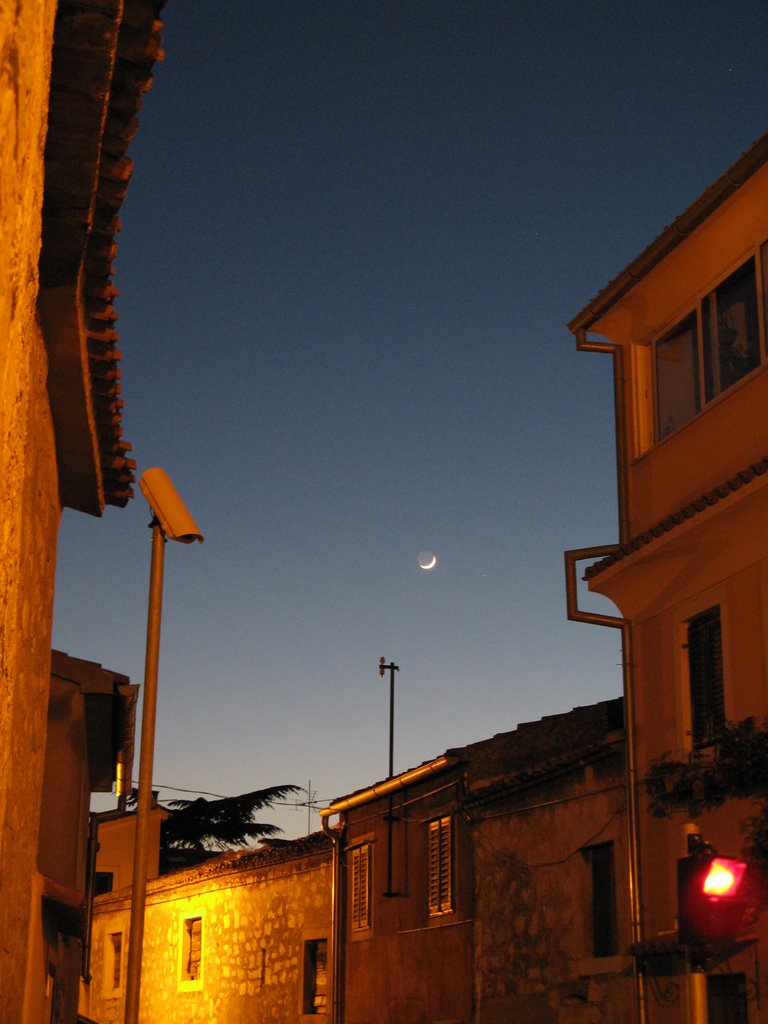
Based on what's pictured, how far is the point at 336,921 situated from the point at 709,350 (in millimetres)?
13670

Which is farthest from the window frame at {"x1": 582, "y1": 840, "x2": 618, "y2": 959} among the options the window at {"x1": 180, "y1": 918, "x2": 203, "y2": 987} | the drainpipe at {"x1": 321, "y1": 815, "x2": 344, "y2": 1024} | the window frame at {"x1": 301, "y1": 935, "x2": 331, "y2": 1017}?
the window at {"x1": 180, "y1": 918, "x2": 203, "y2": 987}

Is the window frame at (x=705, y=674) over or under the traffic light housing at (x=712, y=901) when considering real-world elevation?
over

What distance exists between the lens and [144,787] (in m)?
8.88

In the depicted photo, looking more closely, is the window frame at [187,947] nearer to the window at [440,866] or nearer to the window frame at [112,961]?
the window frame at [112,961]

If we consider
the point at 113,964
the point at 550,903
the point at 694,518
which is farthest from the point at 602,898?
the point at 113,964

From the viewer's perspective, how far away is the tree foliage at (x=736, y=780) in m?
11.0

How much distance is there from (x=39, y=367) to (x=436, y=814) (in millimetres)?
13553

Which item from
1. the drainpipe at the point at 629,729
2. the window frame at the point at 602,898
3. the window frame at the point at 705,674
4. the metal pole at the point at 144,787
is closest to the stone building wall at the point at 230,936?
the window frame at the point at 602,898

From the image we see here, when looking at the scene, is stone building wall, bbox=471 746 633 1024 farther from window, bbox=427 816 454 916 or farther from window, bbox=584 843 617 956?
window, bbox=427 816 454 916

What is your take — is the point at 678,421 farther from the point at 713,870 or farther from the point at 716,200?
the point at 713,870

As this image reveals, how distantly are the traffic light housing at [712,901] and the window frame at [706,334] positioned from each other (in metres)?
5.41

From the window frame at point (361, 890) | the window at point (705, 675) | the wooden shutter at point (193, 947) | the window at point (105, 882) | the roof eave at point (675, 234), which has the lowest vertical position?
the wooden shutter at point (193, 947)

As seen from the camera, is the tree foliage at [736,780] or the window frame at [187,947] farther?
the window frame at [187,947]

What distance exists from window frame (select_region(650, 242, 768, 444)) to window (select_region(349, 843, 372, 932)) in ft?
37.0
